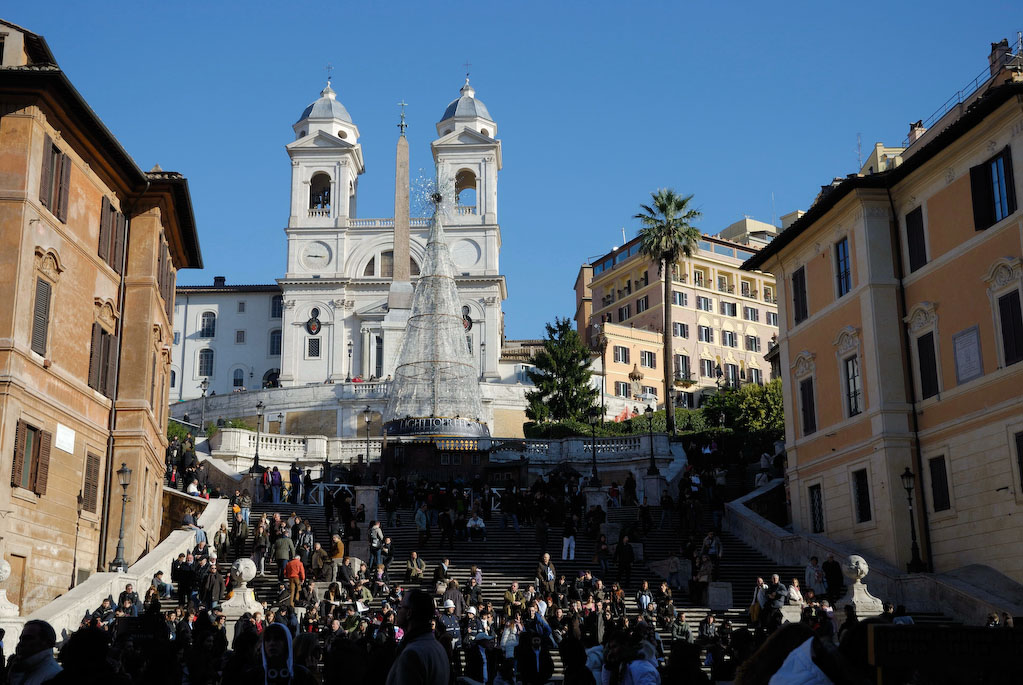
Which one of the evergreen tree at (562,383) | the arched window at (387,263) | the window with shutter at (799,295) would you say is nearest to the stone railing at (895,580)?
the window with shutter at (799,295)

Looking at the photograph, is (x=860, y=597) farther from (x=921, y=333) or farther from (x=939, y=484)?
(x=921, y=333)

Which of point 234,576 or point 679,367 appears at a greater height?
point 679,367

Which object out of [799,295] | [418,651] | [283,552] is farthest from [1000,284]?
[418,651]

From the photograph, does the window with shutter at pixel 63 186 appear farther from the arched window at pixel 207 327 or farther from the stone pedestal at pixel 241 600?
the arched window at pixel 207 327

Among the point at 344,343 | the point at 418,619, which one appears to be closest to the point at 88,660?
the point at 418,619

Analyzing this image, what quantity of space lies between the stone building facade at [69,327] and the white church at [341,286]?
164 feet

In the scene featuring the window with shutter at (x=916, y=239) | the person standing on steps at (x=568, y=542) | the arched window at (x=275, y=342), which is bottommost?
the person standing on steps at (x=568, y=542)

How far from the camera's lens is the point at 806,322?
3516 centimetres

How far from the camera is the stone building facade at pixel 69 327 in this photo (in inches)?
979

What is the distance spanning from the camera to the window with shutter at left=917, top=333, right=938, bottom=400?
29.5m

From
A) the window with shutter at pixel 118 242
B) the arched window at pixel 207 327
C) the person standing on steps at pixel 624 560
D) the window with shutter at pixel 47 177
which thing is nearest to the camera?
the window with shutter at pixel 47 177

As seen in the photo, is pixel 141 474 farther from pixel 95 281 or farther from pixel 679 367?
pixel 679 367

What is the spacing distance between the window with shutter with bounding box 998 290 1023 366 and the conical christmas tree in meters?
27.5

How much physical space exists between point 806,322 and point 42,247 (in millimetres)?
20152
